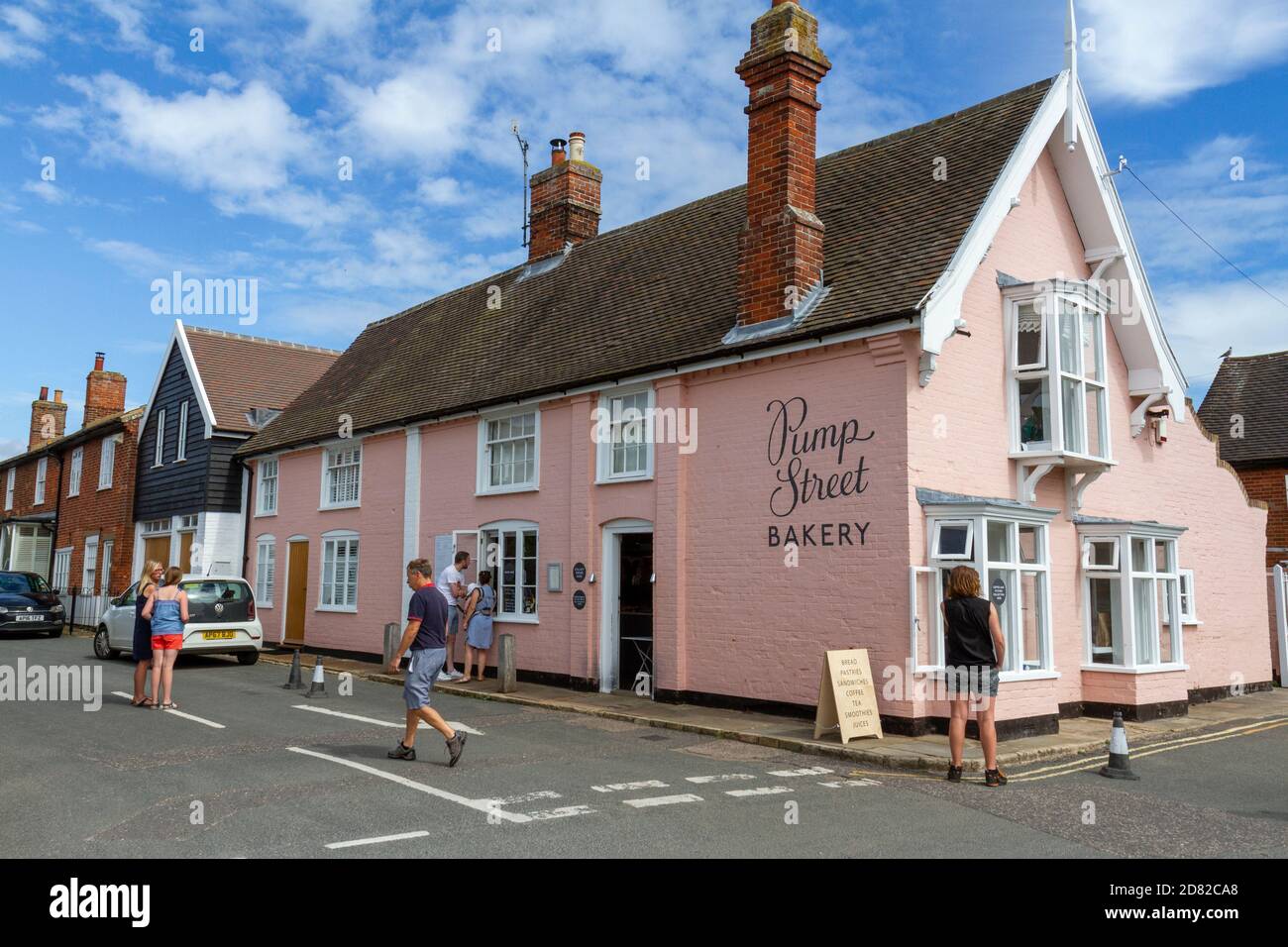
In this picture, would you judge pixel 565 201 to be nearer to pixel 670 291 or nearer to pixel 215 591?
pixel 670 291

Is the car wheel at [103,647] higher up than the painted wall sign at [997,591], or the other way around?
A: the painted wall sign at [997,591]

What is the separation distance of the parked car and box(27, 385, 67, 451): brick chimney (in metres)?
15.9

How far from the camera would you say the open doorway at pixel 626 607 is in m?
14.7

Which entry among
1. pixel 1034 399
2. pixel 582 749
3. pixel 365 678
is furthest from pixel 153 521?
pixel 1034 399

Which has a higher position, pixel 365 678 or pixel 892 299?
pixel 892 299

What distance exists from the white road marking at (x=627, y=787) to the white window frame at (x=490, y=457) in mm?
8356

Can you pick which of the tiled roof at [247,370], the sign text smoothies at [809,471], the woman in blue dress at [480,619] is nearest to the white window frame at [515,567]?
the woman in blue dress at [480,619]

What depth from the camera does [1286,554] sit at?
2220 centimetres

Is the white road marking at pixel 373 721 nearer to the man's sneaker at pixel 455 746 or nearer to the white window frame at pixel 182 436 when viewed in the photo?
the man's sneaker at pixel 455 746

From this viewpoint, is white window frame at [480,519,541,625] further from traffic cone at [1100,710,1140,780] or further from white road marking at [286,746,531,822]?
traffic cone at [1100,710,1140,780]

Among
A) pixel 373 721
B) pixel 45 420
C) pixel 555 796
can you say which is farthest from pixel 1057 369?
pixel 45 420

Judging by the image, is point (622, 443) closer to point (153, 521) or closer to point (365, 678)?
point (365, 678)

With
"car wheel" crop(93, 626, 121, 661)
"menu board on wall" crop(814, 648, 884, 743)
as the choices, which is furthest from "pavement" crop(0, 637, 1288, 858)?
"car wheel" crop(93, 626, 121, 661)
